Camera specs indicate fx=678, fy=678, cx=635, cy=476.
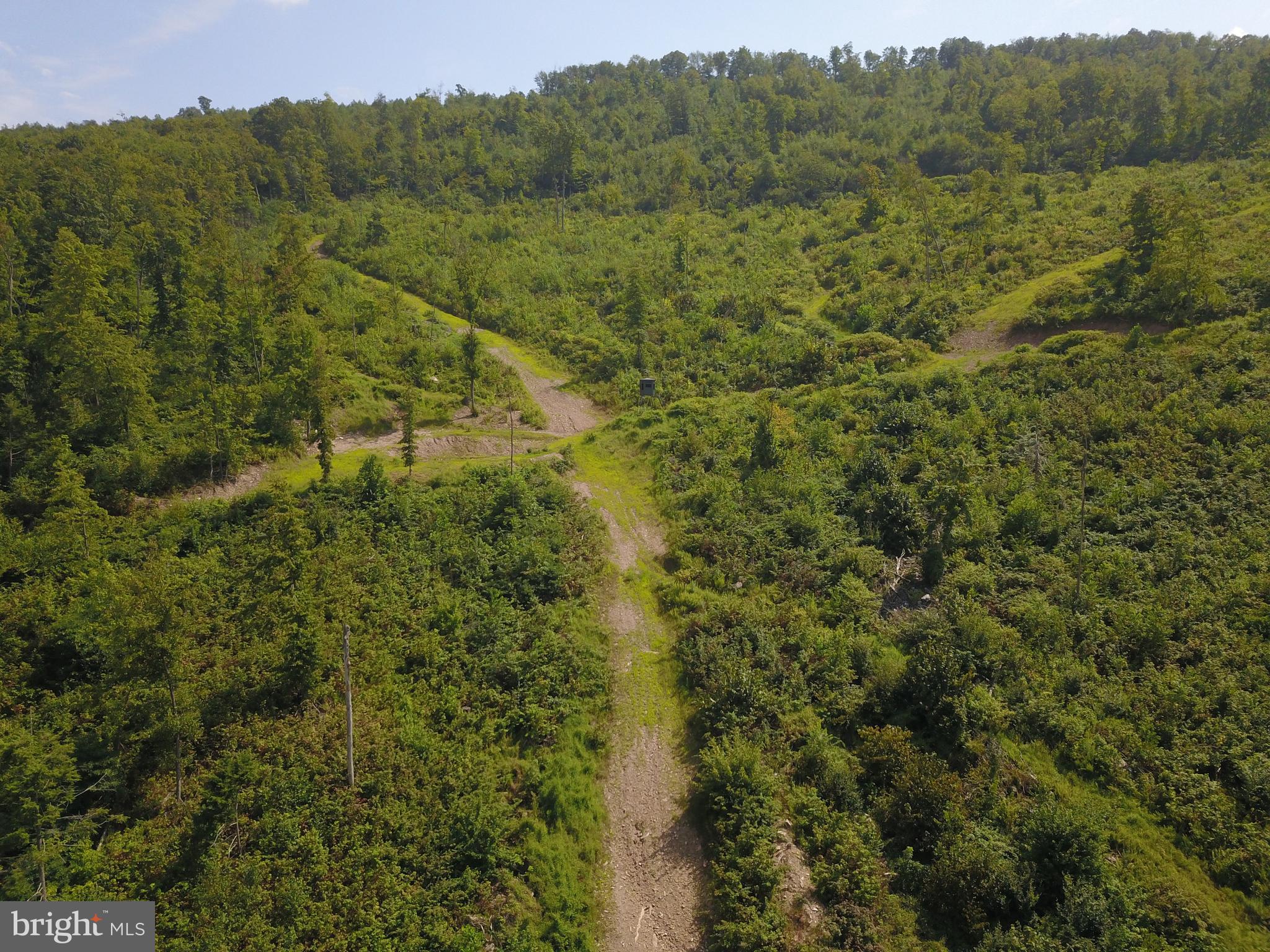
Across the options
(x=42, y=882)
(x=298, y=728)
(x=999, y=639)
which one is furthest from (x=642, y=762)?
(x=42, y=882)

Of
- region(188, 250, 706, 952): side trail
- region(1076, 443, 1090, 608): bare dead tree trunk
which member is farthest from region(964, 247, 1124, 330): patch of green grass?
region(188, 250, 706, 952): side trail

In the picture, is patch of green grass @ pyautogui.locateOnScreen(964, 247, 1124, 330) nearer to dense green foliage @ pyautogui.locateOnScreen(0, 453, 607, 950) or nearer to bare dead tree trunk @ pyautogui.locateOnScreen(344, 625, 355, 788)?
dense green foliage @ pyautogui.locateOnScreen(0, 453, 607, 950)

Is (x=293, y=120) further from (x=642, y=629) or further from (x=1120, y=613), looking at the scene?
(x=1120, y=613)

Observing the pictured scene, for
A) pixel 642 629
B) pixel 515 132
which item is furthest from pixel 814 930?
pixel 515 132

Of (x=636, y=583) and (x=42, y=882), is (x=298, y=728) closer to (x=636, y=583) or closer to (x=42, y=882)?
(x=42, y=882)

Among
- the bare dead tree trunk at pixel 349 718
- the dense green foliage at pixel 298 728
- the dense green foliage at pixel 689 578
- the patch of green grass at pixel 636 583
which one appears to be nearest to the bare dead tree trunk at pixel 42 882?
the dense green foliage at pixel 298 728
